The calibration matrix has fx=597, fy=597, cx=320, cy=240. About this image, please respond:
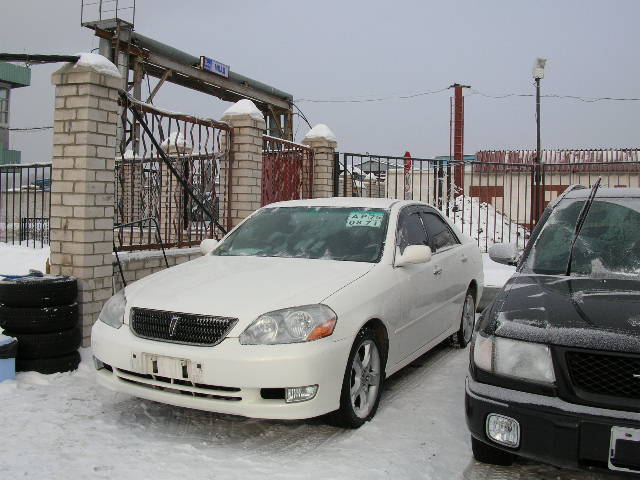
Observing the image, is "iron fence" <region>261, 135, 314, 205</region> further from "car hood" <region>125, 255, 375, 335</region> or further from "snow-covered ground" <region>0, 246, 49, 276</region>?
"car hood" <region>125, 255, 375, 335</region>

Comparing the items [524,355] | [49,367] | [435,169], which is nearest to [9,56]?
[49,367]

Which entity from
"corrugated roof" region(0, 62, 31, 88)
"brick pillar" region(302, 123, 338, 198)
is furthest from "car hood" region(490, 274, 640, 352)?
"corrugated roof" region(0, 62, 31, 88)

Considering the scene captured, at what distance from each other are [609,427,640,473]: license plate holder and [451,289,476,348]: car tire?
3.33 m

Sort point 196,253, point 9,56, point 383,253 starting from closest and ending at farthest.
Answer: point 383,253, point 9,56, point 196,253

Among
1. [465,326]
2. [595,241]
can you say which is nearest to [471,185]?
[465,326]

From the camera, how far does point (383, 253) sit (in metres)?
4.31

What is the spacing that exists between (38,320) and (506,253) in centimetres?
357

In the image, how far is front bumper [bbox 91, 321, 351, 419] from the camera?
3.25 m

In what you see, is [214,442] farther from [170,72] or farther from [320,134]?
[170,72]

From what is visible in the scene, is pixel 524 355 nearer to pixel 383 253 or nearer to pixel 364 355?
pixel 364 355

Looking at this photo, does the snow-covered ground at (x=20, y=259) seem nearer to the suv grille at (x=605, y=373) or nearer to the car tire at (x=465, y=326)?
the car tire at (x=465, y=326)

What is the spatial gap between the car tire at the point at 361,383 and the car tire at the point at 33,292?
2475 mm

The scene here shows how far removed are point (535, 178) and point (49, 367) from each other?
366 inches

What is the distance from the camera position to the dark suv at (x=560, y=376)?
8.29 feet
